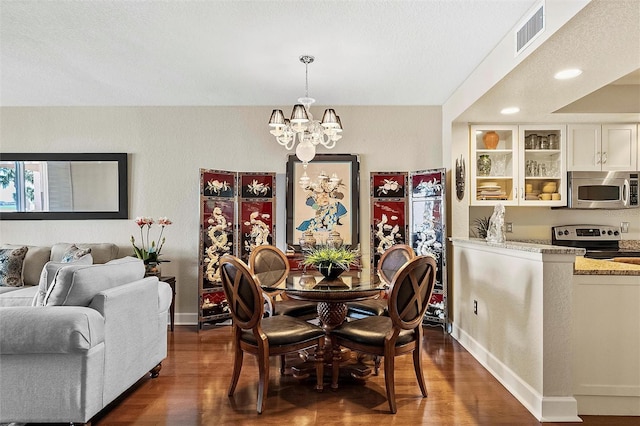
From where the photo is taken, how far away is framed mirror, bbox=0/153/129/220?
4855 mm

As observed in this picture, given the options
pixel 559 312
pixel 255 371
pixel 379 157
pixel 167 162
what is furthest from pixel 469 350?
pixel 167 162

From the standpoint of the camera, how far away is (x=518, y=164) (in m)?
4.49

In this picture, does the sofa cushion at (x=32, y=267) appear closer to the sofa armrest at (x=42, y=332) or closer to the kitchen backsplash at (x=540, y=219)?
the sofa armrest at (x=42, y=332)

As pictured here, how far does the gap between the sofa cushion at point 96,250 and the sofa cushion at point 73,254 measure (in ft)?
0.41

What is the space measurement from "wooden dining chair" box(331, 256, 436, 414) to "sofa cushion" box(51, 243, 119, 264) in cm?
304

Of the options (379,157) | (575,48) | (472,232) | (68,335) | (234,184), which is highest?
(575,48)

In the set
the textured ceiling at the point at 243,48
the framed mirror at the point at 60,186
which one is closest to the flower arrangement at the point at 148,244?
the framed mirror at the point at 60,186

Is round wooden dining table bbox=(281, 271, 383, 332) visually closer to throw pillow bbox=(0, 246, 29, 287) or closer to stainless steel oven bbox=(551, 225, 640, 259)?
stainless steel oven bbox=(551, 225, 640, 259)

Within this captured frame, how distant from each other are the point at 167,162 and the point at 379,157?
8.47 ft

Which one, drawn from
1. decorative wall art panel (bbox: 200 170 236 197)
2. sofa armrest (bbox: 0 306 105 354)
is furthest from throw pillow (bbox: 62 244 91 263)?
sofa armrest (bbox: 0 306 105 354)

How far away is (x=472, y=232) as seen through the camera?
4.74 m

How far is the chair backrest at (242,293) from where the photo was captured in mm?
2490

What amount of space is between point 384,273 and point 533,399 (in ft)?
4.55

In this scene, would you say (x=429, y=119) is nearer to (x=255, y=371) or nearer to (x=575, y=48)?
(x=575, y=48)
